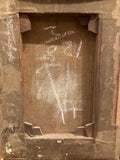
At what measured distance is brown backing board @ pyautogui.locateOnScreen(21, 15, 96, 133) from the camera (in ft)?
8.73

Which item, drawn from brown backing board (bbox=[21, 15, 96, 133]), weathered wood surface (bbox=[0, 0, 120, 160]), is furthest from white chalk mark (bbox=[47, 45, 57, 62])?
weathered wood surface (bbox=[0, 0, 120, 160])

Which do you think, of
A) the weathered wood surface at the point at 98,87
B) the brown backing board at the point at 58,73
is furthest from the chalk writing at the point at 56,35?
the weathered wood surface at the point at 98,87

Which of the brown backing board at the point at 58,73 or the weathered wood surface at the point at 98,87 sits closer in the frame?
the weathered wood surface at the point at 98,87

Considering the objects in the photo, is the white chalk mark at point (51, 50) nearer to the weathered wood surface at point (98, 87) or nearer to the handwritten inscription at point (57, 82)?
the handwritten inscription at point (57, 82)

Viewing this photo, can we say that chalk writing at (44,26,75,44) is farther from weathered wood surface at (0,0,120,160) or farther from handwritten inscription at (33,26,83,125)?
weathered wood surface at (0,0,120,160)

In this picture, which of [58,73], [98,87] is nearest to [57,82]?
[58,73]

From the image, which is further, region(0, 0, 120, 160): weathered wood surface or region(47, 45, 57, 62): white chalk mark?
region(47, 45, 57, 62): white chalk mark

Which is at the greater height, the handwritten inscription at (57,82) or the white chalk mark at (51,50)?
the white chalk mark at (51,50)

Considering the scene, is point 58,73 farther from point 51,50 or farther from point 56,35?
point 56,35

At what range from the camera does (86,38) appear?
2672 mm

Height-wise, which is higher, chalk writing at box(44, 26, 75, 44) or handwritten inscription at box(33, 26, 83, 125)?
chalk writing at box(44, 26, 75, 44)

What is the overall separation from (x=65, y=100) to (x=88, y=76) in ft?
1.80

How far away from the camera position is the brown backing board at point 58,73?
8.73 feet

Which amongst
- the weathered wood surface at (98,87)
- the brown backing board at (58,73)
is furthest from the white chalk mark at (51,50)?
the weathered wood surface at (98,87)
